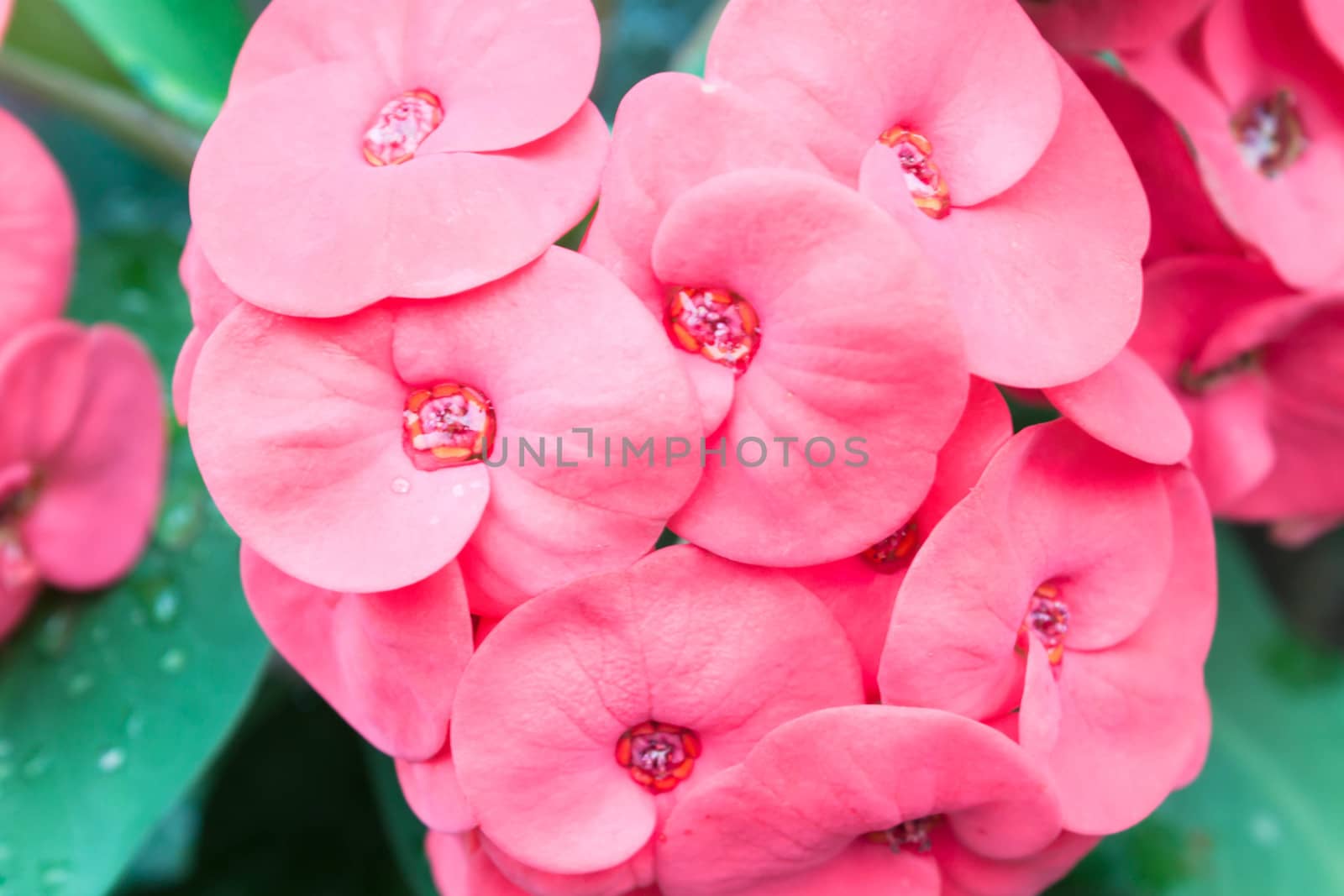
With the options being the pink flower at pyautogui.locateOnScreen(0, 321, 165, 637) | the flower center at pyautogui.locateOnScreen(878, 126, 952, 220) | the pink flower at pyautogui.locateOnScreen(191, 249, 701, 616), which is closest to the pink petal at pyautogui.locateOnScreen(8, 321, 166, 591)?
the pink flower at pyautogui.locateOnScreen(0, 321, 165, 637)

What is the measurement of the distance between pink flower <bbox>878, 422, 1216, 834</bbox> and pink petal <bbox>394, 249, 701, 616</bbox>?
12 cm

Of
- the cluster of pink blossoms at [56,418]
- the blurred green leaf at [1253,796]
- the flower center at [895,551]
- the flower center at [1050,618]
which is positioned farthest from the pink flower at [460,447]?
the blurred green leaf at [1253,796]

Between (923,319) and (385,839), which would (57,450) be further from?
(923,319)

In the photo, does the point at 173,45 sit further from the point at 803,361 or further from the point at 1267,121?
the point at 1267,121

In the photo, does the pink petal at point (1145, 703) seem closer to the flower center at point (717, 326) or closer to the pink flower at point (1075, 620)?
the pink flower at point (1075, 620)

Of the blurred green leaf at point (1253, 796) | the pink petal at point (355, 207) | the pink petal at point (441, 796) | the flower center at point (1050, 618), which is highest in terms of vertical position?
the pink petal at point (355, 207)

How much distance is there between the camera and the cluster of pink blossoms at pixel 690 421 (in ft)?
1.37

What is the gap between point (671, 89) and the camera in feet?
1.39

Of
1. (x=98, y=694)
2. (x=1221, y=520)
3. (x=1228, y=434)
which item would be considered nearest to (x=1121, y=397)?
(x=1228, y=434)

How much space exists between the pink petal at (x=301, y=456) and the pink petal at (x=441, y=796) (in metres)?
0.11

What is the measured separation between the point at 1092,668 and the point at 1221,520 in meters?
0.52

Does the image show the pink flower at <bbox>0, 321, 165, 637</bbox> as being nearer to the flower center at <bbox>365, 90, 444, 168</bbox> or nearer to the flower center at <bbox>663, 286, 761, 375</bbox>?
the flower center at <bbox>365, 90, 444, 168</bbox>

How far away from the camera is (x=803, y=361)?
425 millimetres

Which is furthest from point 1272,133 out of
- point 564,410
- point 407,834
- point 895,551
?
point 407,834
